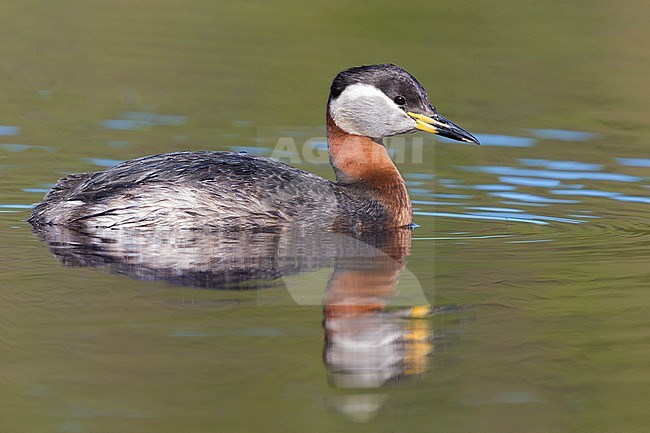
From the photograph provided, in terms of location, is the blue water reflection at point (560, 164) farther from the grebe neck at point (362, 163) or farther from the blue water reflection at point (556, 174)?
the grebe neck at point (362, 163)

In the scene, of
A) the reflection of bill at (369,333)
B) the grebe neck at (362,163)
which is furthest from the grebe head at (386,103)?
the reflection of bill at (369,333)

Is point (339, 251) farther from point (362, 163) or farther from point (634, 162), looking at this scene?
point (634, 162)

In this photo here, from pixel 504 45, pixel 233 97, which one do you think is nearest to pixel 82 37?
pixel 233 97

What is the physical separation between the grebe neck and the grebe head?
0.54 feet

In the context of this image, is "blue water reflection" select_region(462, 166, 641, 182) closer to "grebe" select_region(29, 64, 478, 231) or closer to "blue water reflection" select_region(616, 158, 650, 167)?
"blue water reflection" select_region(616, 158, 650, 167)

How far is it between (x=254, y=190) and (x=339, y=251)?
116cm

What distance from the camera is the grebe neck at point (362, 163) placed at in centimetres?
1097

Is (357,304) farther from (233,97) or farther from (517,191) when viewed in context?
(233,97)

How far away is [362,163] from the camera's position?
11.2 meters

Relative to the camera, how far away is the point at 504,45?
1812 centimetres

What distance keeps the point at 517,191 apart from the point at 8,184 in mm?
4723

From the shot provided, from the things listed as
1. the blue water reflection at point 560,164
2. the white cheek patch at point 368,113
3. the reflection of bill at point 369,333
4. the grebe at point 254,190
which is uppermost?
the white cheek patch at point 368,113

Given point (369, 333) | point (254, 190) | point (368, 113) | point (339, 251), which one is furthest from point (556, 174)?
point (369, 333)

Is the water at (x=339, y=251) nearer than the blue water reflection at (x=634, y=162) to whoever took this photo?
Yes
